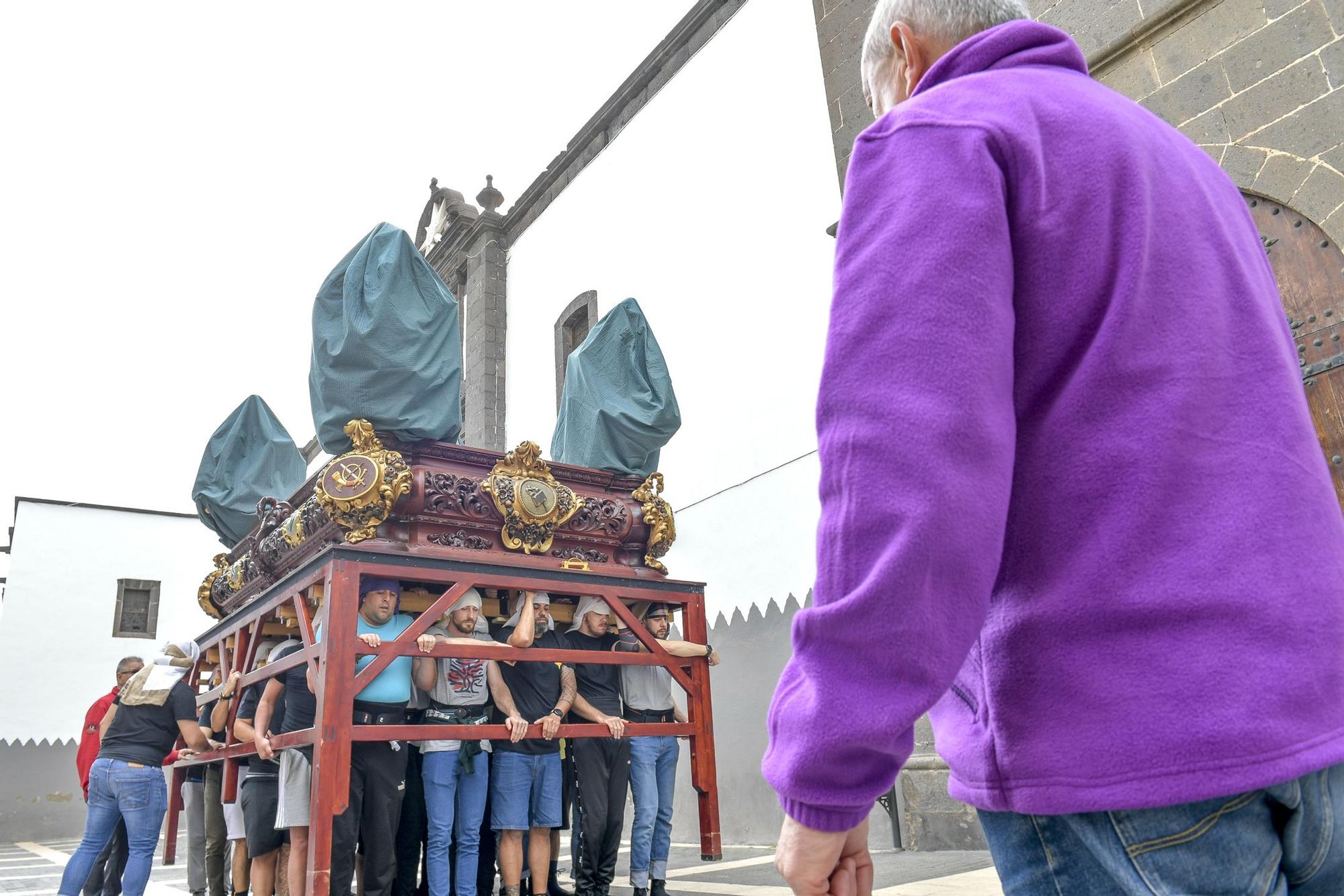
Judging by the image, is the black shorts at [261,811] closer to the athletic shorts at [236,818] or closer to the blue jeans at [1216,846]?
the athletic shorts at [236,818]

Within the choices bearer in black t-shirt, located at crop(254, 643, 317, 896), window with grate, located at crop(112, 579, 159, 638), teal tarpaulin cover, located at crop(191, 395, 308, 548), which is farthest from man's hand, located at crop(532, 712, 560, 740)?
window with grate, located at crop(112, 579, 159, 638)

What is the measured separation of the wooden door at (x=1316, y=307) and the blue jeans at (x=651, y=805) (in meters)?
4.27

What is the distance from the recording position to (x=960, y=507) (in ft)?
3.01

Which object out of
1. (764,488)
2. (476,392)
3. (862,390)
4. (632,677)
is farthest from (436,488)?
(476,392)

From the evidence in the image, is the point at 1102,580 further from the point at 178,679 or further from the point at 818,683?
the point at 178,679

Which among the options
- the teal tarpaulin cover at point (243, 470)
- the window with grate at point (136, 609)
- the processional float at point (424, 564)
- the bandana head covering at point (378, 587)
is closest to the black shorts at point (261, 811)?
the processional float at point (424, 564)

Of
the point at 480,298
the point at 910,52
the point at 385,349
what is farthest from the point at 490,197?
the point at 910,52

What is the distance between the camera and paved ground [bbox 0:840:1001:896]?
16.7ft

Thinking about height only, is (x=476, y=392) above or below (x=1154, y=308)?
above

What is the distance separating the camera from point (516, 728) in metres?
5.92

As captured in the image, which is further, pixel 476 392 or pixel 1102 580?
pixel 476 392

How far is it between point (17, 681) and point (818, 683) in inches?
907

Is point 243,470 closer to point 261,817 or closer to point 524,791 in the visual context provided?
point 261,817

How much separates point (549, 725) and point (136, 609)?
62.7 feet
